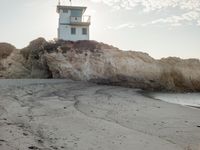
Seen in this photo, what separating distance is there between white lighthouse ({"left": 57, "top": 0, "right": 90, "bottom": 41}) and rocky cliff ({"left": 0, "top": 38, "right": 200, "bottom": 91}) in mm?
7419

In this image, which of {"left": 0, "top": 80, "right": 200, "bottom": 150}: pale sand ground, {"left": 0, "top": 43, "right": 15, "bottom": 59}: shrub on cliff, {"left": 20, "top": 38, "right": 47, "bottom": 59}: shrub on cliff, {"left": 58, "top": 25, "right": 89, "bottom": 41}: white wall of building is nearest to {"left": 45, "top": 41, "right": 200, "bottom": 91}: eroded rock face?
{"left": 20, "top": 38, "right": 47, "bottom": 59}: shrub on cliff

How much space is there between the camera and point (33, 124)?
8914 mm

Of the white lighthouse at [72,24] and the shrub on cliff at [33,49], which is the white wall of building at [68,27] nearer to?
the white lighthouse at [72,24]

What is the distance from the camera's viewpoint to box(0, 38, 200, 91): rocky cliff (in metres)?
28.1

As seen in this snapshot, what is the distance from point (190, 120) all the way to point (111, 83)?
16.8 m

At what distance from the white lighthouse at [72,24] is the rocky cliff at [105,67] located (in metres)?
7.42

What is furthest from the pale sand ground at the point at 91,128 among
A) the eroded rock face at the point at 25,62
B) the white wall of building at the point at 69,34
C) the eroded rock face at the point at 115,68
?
the white wall of building at the point at 69,34

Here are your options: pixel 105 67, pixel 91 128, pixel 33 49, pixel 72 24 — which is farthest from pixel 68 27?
pixel 91 128

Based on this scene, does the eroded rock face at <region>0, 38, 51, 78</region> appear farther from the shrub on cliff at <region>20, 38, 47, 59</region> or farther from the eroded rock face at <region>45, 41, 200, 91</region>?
the eroded rock face at <region>45, 41, 200, 91</region>

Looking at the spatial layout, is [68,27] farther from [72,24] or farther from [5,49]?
[5,49]

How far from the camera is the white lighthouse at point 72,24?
38.7 m

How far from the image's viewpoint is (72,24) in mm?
38594

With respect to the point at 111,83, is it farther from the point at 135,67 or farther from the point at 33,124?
the point at 33,124

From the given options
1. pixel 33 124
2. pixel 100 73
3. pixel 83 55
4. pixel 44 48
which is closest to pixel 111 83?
pixel 100 73
